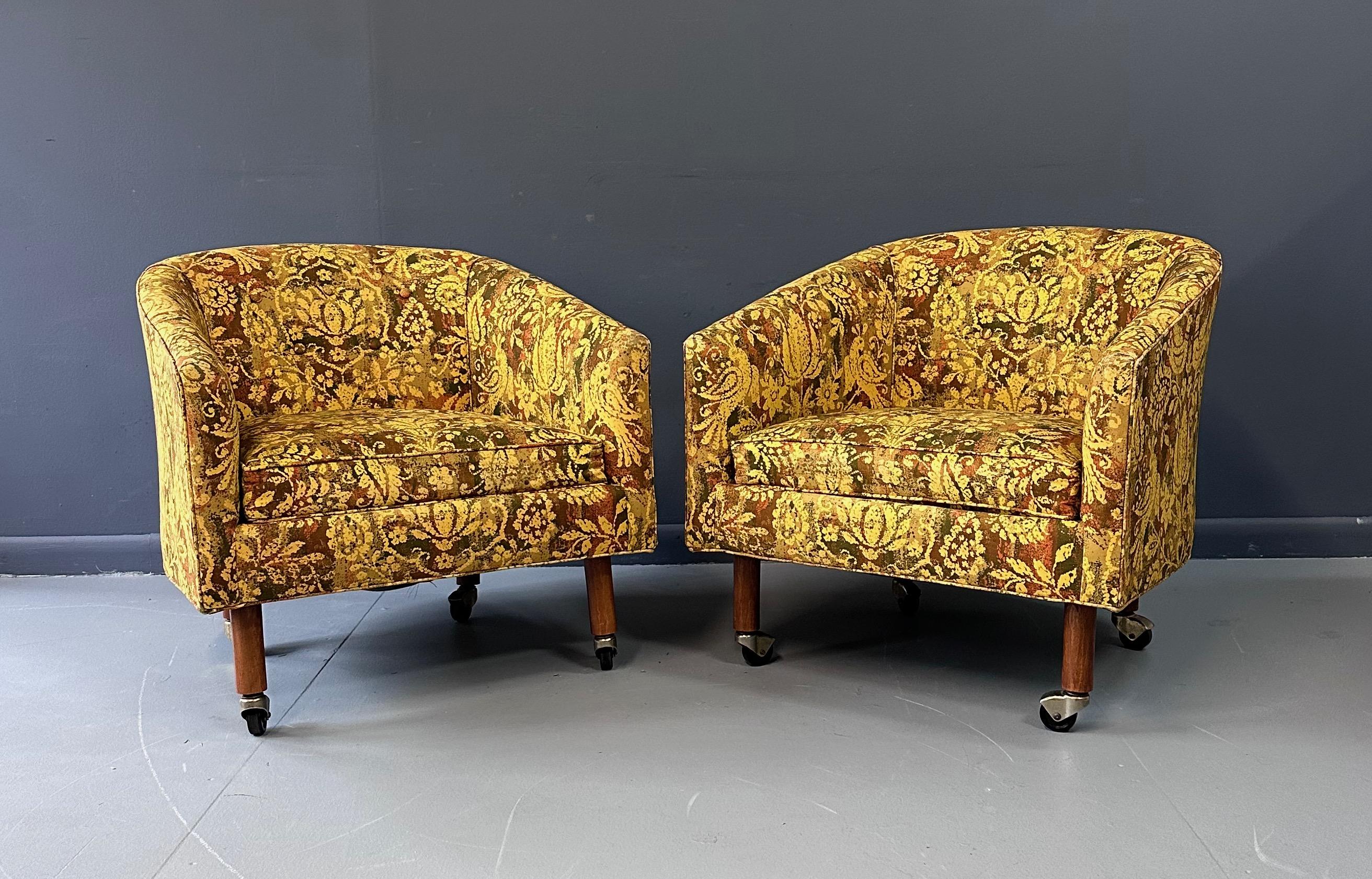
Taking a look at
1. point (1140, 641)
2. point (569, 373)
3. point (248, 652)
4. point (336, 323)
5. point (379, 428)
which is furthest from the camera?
point (336, 323)

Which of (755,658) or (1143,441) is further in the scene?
(755,658)

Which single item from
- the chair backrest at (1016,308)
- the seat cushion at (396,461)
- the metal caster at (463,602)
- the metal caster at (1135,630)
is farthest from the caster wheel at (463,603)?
the metal caster at (1135,630)

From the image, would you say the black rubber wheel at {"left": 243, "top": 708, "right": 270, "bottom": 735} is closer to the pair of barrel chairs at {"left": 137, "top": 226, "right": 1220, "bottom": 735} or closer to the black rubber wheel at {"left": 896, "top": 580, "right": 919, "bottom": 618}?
the pair of barrel chairs at {"left": 137, "top": 226, "right": 1220, "bottom": 735}

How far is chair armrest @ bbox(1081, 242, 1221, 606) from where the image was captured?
1.94 metres

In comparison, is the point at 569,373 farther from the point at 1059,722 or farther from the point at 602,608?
the point at 1059,722

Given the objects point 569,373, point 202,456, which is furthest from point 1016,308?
point 202,456

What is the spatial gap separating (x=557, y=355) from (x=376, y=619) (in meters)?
0.81

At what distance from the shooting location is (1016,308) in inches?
101

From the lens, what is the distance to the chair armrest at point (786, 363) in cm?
229

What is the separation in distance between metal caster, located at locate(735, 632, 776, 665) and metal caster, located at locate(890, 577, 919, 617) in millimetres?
468

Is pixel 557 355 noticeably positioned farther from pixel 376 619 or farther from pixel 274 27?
pixel 274 27

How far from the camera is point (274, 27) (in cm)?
305

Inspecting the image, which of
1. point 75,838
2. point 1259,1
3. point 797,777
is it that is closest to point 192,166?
point 75,838

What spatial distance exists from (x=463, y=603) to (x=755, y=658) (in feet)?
2.37
